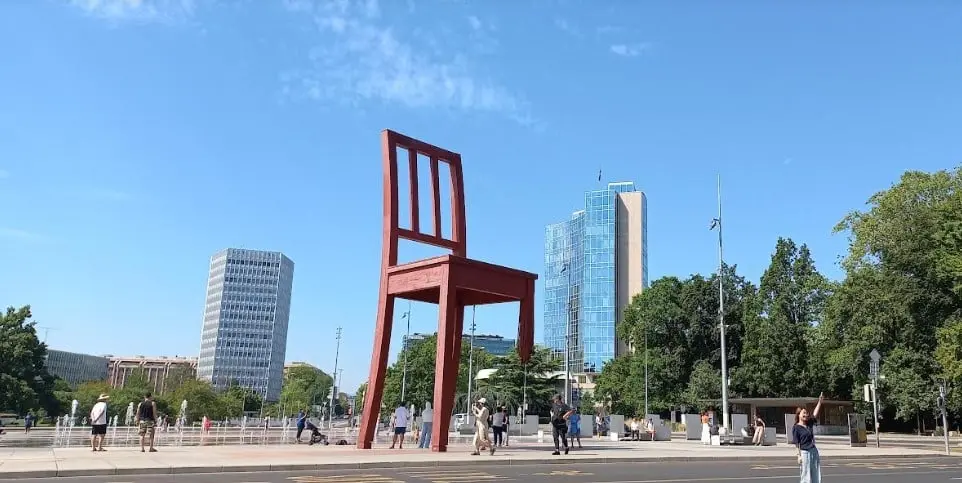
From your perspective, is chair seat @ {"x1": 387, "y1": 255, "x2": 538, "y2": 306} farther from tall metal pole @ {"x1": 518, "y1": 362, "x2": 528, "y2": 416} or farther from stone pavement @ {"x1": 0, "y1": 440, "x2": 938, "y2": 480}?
tall metal pole @ {"x1": 518, "y1": 362, "x2": 528, "y2": 416}

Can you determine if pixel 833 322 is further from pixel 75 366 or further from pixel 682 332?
pixel 75 366

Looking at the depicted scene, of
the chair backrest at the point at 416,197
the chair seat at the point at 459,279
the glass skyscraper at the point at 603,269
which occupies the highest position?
the glass skyscraper at the point at 603,269

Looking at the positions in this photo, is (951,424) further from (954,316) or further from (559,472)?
(559,472)

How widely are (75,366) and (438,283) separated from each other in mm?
184416

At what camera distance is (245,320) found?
602ft

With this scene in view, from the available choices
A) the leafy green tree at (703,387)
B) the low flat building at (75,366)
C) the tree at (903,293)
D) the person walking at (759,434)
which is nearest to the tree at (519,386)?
the leafy green tree at (703,387)

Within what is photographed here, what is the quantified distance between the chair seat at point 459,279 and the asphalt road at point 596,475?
512 cm

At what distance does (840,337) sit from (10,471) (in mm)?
56042

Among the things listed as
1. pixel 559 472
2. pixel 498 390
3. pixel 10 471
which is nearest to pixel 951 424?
pixel 498 390

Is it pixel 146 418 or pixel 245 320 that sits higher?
pixel 245 320

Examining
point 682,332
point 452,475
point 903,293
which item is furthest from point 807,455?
point 682,332

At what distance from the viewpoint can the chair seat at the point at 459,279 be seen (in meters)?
19.1

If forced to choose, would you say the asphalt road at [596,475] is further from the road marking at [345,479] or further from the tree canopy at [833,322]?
the tree canopy at [833,322]

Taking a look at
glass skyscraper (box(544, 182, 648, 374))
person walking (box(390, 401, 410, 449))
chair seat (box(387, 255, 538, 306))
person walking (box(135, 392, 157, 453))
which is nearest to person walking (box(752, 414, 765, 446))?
chair seat (box(387, 255, 538, 306))
